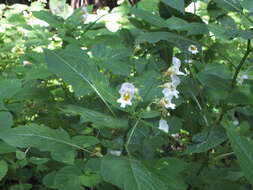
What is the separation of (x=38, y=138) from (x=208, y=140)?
57 centimetres

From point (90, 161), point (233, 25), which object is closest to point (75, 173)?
point (90, 161)

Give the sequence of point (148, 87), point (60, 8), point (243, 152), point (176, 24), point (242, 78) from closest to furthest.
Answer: point (243, 152), point (148, 87), point (176, 24), point (242, 78), point (60, 8)

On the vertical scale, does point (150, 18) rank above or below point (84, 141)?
above

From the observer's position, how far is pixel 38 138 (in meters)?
1.14

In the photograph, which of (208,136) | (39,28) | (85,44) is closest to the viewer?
(208,136)

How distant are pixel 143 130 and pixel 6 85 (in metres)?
0.58

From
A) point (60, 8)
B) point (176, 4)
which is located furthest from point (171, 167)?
point (60, 8)

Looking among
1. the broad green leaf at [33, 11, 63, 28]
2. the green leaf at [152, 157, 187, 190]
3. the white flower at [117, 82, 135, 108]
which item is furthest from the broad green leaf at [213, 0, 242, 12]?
the broad green leaf at [33, 11, 63, 28]

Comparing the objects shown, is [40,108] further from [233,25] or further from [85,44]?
[233,25]

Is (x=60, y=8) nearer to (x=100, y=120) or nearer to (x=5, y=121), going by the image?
(x=5, y=121)

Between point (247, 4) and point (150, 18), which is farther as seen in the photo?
point (150, 18)

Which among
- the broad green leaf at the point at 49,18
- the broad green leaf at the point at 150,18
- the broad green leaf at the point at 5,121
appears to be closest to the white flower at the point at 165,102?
the broad green leaf at the point at 150,18

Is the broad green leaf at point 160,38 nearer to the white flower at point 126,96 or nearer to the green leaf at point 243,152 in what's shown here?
the white flower at point 126,96

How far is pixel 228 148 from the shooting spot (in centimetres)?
164
